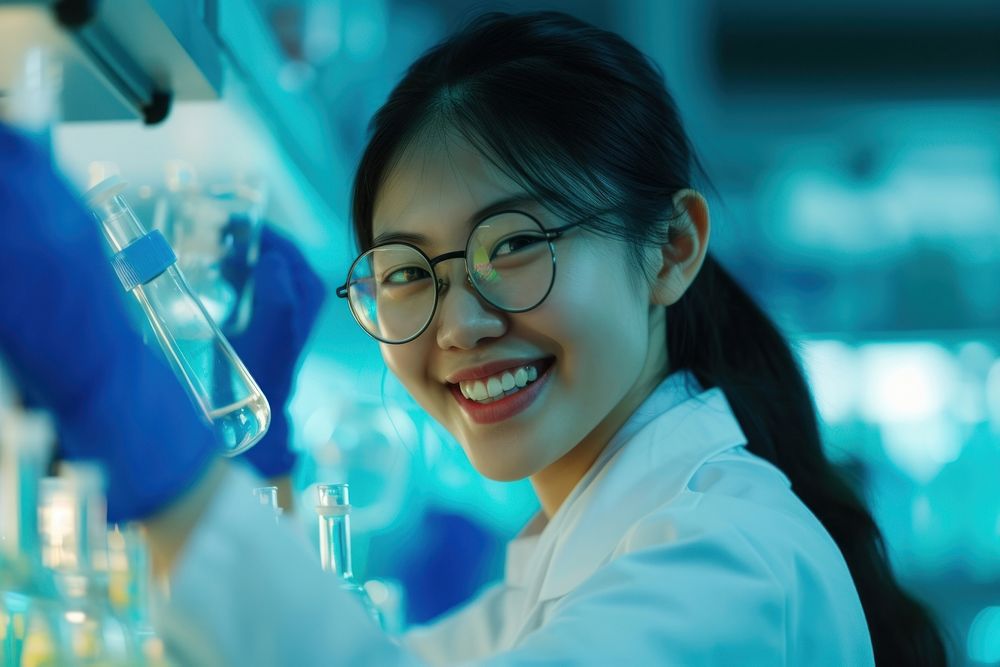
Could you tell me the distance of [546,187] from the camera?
106 centimetres

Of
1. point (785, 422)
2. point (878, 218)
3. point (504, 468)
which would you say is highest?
point (504, 468)

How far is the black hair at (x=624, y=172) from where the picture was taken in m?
1.10

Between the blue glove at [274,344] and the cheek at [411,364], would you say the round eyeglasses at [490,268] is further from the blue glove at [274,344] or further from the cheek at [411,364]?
the blue glove at [274,344]

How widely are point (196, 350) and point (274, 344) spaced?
38 centimetres

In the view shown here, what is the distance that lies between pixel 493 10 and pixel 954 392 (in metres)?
2.65

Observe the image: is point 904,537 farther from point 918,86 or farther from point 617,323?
point 617,323

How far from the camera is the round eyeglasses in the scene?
1.04 metres

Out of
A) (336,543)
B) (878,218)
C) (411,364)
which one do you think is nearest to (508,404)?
(411,364)

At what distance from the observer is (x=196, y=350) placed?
95cm

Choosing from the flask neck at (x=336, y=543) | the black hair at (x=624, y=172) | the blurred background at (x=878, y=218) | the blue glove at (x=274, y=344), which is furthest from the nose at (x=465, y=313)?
the blurred background at (x=878, y=218)

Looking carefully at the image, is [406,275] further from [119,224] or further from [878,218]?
[878,218]

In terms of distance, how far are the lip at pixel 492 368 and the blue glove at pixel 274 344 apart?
0.30 m

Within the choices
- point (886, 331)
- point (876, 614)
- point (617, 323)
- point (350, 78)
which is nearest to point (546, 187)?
point (617, 323)

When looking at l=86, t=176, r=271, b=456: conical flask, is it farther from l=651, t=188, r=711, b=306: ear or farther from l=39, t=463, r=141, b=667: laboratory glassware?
l=651, t=188, r=711, b=306: ear
